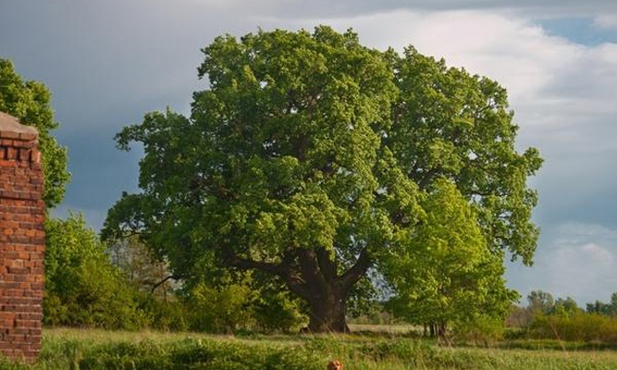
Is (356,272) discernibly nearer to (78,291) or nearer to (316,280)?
(316,280)

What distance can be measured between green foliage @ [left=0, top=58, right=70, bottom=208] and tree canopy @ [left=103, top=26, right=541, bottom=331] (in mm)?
4123

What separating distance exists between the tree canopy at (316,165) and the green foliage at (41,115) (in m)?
4.12

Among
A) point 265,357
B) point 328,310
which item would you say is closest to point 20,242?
point 265,357

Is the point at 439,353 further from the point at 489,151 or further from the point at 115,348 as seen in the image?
the point at 489,151

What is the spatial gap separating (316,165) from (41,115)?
427 inches

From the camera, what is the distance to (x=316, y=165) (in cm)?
4256

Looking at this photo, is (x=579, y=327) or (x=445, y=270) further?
(x=579, y=327)

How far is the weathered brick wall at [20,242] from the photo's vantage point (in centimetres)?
1462

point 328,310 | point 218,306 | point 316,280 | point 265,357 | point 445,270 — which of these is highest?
point 445,270

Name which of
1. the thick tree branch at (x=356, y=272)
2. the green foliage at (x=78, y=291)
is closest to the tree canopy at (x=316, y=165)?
the thick tree branch at (x=356, y=272)

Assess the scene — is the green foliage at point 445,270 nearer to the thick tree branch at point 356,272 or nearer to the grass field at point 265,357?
the thick tree branch at point 356,272

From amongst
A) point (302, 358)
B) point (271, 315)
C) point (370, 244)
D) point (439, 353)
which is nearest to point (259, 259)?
point (271, 315)

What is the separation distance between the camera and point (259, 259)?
44719mm

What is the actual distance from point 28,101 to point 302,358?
27.2 metres
